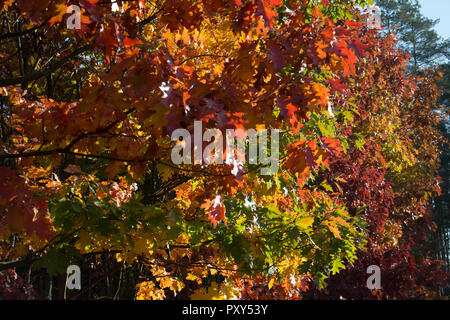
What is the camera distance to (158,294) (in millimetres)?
5445

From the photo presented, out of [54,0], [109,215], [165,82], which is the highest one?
[54,0]

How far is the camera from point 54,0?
2297 mm

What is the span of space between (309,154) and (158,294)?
348 cm

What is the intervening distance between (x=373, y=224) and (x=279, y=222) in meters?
5.35

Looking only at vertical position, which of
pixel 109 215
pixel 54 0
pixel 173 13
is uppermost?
pixel 173 13

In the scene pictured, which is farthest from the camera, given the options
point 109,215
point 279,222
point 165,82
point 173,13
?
point 279,222

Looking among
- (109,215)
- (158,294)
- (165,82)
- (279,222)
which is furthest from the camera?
(158,294)

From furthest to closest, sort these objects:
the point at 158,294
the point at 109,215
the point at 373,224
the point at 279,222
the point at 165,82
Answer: the point at 373,224
the point at 158,294
the point at 279,222
the point at 109,215
the point at 165,82
